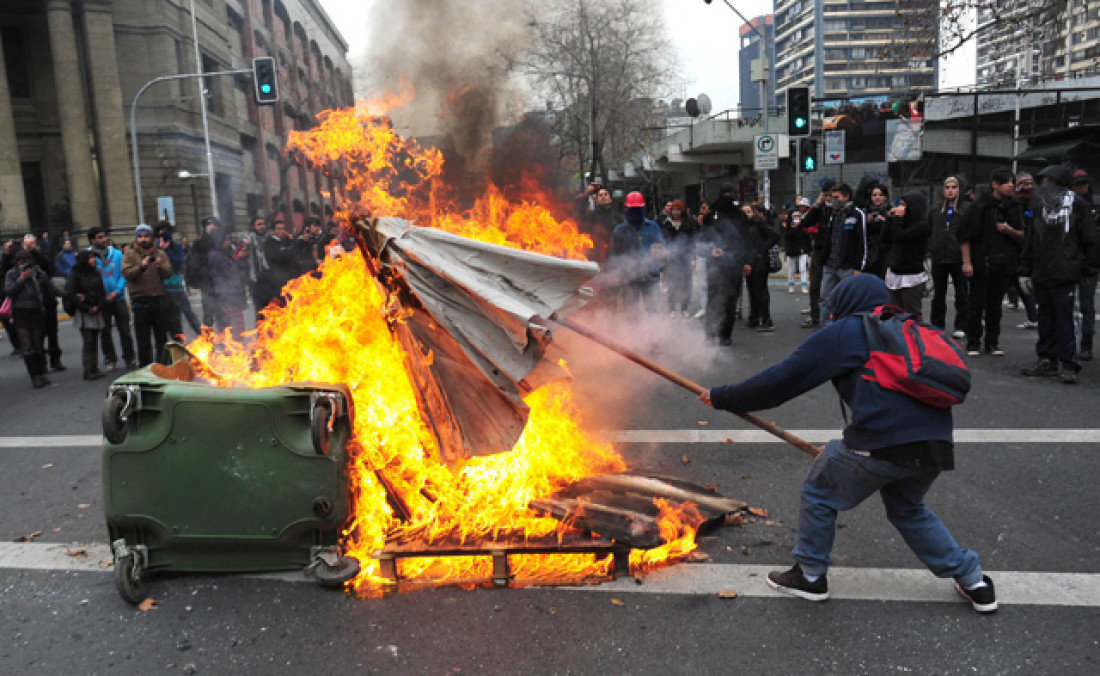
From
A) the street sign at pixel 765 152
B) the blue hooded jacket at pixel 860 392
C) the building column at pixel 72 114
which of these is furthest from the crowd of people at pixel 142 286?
the building column at pixel 72 114

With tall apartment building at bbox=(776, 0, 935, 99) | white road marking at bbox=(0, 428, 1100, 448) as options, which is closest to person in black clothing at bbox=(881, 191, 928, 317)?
white road marking at bbox=(0, 428, 1100, 448)

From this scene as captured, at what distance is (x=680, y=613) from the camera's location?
3.16 meters

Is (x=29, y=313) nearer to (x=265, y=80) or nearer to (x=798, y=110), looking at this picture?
(x=265, y=80)

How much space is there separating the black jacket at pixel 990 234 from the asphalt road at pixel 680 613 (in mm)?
3908

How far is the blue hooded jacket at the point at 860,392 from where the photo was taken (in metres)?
2.95

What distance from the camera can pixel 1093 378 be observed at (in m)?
7.05

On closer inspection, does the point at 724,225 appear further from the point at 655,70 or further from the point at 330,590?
the point at 655,70

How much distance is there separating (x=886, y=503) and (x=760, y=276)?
8.00m

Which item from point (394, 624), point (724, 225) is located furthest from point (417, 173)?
point (724, 225)

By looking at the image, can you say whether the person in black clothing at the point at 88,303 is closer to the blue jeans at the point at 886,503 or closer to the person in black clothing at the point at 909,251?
the blue jeans at the point at 886,503

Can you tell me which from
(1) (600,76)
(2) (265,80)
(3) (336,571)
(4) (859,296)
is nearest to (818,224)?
(4) (859,296)

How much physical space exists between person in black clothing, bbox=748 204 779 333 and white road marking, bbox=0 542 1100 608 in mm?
7557

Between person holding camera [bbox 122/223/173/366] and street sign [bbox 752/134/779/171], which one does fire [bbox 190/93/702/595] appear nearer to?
person holding camera [bbox 122/223/173/366]

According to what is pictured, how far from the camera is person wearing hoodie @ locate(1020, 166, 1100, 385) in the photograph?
6.87 m
